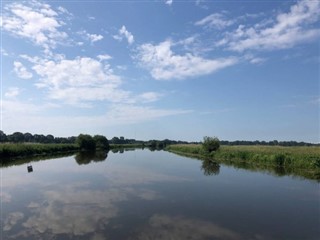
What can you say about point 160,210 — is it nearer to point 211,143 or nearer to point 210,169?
point 210,169

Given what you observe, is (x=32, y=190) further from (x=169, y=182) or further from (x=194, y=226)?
(x=194, y=226)

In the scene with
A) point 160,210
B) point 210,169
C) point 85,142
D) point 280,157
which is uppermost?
point 85,142

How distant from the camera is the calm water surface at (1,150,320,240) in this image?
12.1 m

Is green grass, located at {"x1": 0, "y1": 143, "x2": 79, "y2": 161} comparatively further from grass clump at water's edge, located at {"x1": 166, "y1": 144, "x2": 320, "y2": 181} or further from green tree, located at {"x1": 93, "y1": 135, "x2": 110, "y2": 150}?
green tree, located at {"x1": 93, "y1": 135, "x2": 110, "y2": 150}

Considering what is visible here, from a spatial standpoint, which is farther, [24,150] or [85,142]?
[85,142]

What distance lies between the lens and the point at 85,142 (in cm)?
9494

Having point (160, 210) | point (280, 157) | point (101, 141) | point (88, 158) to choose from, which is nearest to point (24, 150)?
point (88, 158)

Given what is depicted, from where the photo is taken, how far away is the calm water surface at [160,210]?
12102 mm

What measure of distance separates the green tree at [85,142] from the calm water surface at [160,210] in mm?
67677

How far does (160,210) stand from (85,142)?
8188cm

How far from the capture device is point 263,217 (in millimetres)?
14656

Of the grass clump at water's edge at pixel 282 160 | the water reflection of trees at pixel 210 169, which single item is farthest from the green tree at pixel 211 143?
Result: the water reflection of trees at pixel 210 169

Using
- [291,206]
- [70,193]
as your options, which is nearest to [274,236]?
[291,206]

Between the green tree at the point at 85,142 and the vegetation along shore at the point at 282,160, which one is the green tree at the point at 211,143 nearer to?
the vegetation along shore at the point at 282,160
